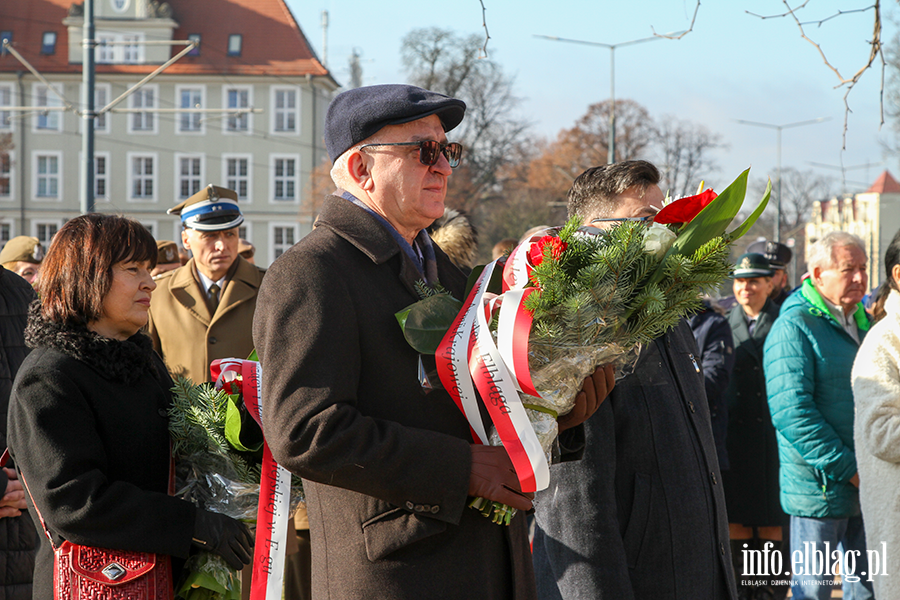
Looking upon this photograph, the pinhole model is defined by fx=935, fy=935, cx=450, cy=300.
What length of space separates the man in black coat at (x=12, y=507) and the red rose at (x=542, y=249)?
2294 mm

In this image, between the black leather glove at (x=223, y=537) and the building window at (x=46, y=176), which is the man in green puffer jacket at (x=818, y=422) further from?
the building window at (x=46, y=176)

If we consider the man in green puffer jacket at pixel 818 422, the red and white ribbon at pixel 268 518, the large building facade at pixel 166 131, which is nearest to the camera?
the red and white ribbon at pixel 268 518

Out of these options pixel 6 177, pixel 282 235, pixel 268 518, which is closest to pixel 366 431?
pixel 268 518

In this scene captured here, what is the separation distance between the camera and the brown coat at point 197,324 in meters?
5.07

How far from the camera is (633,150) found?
1860 inches

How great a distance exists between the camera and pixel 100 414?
2773 millimetres

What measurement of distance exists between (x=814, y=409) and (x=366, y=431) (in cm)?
379

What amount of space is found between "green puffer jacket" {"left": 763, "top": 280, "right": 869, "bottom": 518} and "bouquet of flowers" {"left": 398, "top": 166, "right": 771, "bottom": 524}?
3.28 metres

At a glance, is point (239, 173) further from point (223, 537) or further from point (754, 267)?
point (223, 537)

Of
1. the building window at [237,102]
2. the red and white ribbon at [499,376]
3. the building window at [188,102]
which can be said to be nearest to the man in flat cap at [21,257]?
the red and white ribbon at [499,376]

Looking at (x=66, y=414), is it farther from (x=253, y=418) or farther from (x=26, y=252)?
(x=26, y=252)

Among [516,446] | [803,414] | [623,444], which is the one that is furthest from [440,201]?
[803,414]

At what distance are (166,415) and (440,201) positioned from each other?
1175 mm

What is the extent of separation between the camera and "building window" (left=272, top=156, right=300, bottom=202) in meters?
47.8
